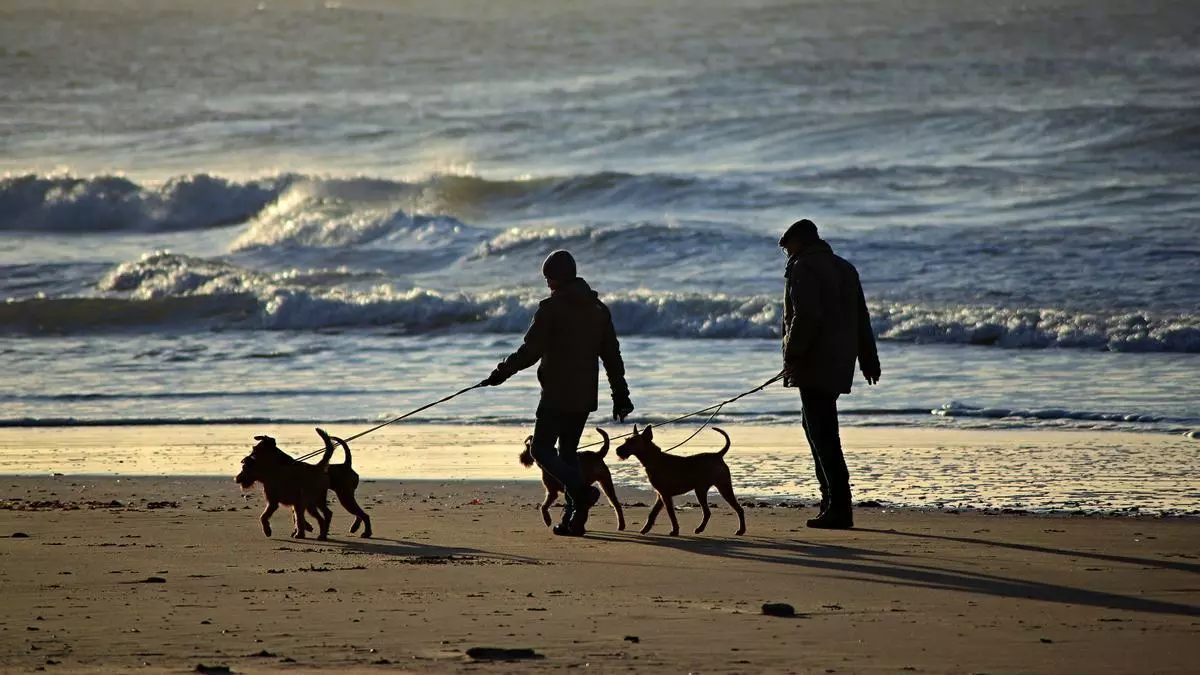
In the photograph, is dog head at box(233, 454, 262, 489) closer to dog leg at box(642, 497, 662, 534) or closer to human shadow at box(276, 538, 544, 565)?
human shadow at box(276, 538, 544, 565)

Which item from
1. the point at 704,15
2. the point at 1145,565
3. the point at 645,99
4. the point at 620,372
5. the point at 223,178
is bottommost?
the point at 1145,565

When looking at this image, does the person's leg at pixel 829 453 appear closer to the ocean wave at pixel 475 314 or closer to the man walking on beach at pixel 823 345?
the man walking on beach at pixel 823 345

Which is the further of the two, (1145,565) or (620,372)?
(620,372)

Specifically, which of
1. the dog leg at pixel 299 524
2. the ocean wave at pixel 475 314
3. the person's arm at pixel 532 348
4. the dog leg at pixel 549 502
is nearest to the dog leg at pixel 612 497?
the dog leg at pixel 549 502

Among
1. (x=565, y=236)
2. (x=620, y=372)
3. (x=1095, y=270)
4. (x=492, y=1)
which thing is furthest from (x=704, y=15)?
(x=620, y=372)

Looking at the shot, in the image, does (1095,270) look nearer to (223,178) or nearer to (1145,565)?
(1145,565)

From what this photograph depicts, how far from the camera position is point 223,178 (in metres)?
38.3

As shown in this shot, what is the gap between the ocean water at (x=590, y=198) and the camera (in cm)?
1620

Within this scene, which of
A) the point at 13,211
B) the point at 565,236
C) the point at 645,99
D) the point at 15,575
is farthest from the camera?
the point at 645,99

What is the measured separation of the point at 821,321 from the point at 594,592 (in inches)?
96.4

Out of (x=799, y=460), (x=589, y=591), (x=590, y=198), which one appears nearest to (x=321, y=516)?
(x=589, y=591)

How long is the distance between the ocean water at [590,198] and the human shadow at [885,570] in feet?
17.2

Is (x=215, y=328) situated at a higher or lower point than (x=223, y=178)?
lower

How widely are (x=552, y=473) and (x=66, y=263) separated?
905 inches
